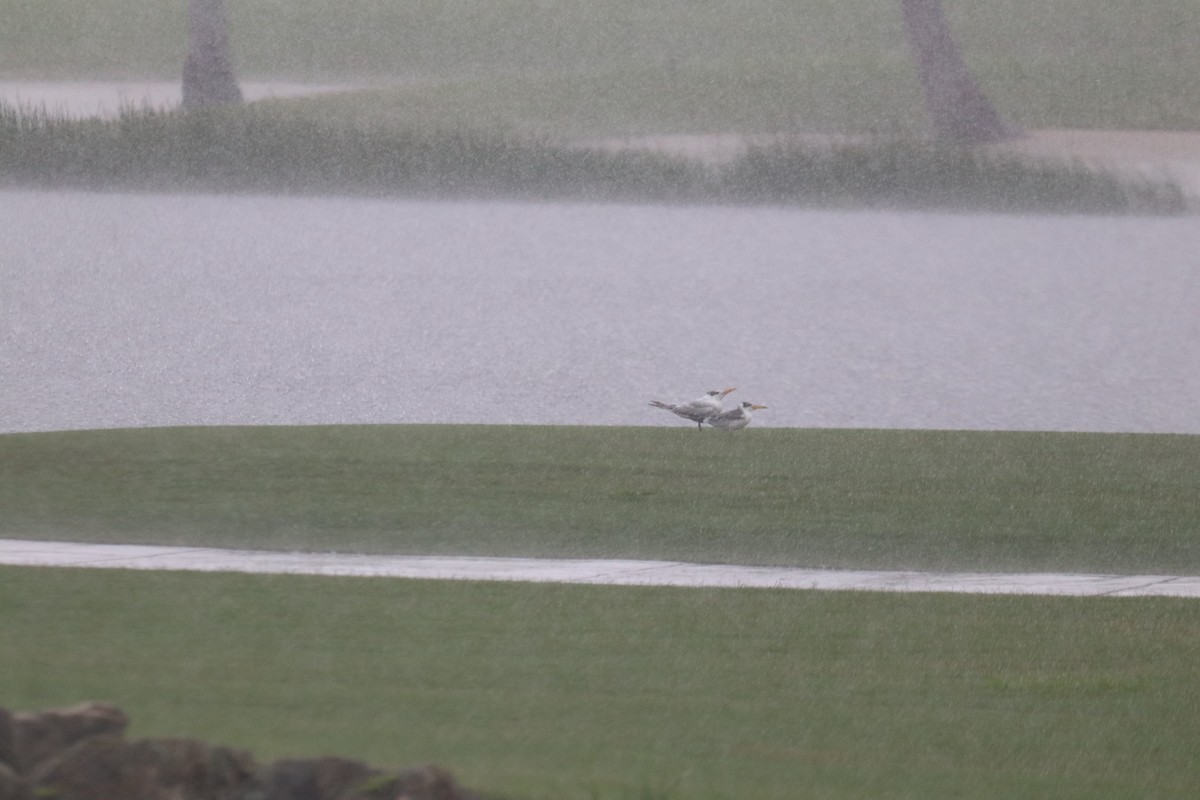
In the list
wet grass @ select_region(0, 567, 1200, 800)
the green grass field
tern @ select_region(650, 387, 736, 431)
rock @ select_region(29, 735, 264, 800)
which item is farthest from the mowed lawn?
the green grass field

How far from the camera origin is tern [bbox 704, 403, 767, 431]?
10.9 m

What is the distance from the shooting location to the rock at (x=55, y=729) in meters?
3.41

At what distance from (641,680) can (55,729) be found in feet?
6.90

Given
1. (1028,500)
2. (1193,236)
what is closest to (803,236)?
(1193,236)

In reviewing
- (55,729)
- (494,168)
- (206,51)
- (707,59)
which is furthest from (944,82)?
(55,729)

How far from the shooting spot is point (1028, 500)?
30.8 ft

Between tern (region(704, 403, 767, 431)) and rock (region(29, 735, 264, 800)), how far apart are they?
25.4 feet

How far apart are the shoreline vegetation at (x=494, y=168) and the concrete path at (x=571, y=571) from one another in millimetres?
7075

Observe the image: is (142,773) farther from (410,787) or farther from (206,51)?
(206,51)

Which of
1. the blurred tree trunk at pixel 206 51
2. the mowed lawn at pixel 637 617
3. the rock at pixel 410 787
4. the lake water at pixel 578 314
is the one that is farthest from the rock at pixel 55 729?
the blurred tree trunk at pixel 206 51

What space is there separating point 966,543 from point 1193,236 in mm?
7570

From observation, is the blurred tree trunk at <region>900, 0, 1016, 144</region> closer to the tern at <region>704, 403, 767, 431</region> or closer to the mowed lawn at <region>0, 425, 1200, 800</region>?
the mowed lawn at <region>0, 425, 1200, 800</region>

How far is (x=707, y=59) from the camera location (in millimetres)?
14555

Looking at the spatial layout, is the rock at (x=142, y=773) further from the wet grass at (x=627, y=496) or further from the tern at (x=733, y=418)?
the tern at (x=733, y=418)
